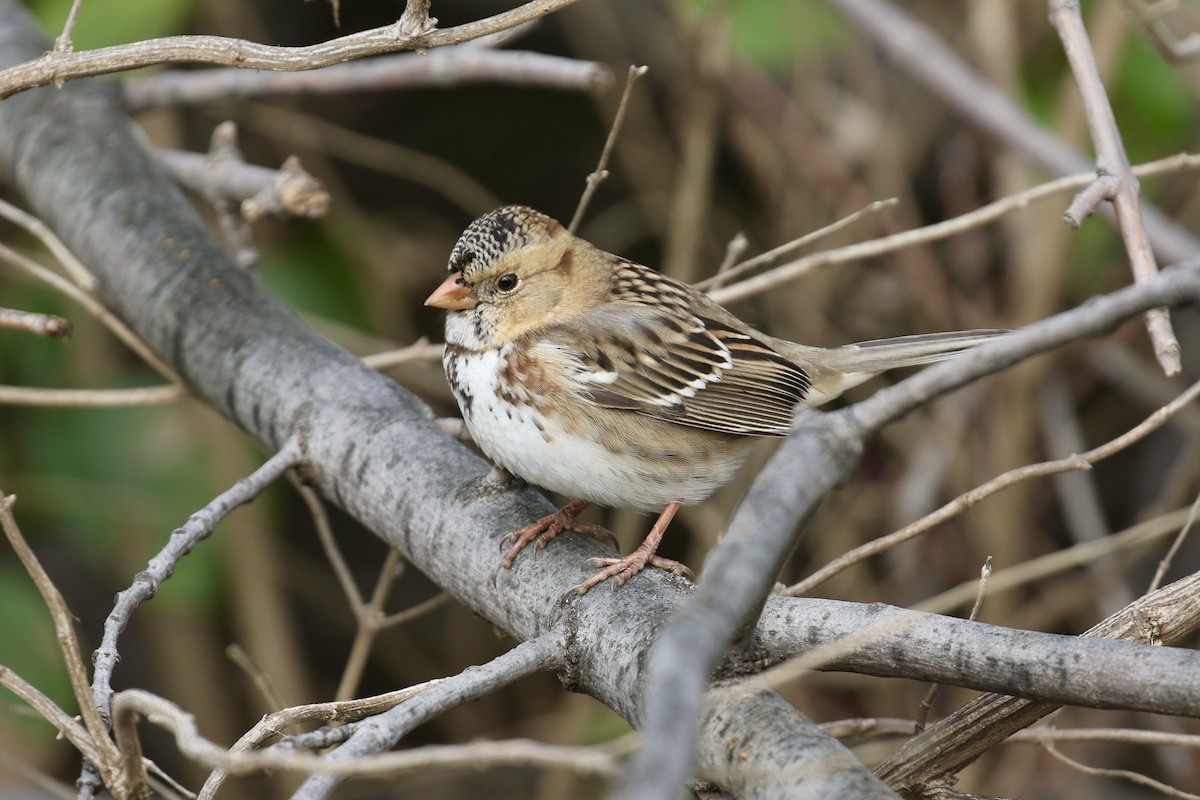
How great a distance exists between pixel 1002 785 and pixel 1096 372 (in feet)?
4.66

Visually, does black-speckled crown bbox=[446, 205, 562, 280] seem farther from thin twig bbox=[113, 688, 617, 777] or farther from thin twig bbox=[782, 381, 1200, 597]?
thin twig bbox=[113, 688, 617, 777]

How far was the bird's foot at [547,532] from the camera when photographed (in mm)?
1929

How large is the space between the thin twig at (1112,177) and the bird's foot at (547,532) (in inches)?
38.0

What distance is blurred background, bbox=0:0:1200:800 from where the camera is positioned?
11.3 feet

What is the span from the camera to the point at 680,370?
2.45 meters

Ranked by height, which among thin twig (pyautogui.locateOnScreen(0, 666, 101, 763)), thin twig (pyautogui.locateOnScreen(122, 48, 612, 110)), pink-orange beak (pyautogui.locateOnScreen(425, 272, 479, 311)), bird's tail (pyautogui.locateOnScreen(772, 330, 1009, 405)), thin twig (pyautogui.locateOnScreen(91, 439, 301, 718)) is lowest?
thin twig (pyautogui.locateOnScreen(0, 666, 101, 763))

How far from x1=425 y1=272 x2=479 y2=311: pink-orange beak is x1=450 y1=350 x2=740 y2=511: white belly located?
0.12 metres

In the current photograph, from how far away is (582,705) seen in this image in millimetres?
3732

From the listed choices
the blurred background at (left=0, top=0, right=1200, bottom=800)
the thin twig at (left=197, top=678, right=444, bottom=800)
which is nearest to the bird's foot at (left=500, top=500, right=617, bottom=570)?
the thin twig at (left=197, top=678, right=444, bottom=800)

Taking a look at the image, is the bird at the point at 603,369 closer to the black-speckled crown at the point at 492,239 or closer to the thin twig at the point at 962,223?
the black-speckled crown at the point at 492,239

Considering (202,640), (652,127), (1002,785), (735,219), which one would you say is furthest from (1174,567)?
(202,640)

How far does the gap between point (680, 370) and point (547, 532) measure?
0.58 meters

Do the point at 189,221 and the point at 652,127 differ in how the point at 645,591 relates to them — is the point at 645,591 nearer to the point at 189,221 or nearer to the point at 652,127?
the point at 189,221

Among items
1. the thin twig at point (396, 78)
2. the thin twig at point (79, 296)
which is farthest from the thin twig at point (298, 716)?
the thin twig at point (396, 78)
